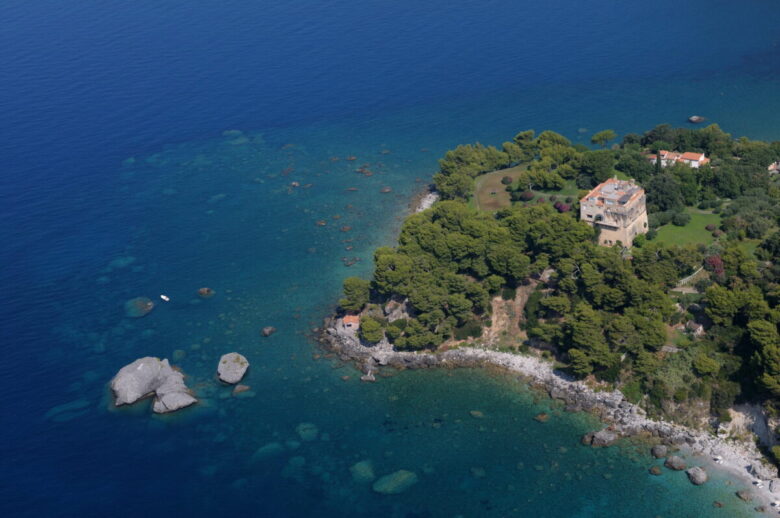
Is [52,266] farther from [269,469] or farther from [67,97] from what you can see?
[67,97]

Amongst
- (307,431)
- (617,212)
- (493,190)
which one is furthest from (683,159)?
(307,431)

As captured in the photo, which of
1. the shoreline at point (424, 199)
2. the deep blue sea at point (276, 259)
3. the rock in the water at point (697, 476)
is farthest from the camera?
the shoreline at point (424, 199)

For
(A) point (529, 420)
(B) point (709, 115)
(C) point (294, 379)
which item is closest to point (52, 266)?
(C) point (294, 379)

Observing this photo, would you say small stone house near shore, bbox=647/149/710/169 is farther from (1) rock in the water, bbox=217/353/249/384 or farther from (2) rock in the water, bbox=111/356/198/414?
(2) rock in the water, bbox=111/356/198/414

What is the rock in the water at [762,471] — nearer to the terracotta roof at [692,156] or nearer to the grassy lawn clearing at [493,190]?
the grassy lawn clearing at [493,190]

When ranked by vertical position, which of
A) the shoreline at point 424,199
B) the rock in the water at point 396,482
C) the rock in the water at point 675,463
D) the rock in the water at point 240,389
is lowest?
the rock in the water at point 396,482

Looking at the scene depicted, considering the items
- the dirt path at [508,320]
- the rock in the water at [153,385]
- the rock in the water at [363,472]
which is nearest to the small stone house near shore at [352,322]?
the dirt path at [508,320]

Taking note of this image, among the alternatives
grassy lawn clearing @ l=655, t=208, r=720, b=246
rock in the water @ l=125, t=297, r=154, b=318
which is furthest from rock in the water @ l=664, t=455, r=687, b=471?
rock in the water @ l=125, t=297, r=154, b=318

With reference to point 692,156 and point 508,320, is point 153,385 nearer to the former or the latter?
point 508,320
